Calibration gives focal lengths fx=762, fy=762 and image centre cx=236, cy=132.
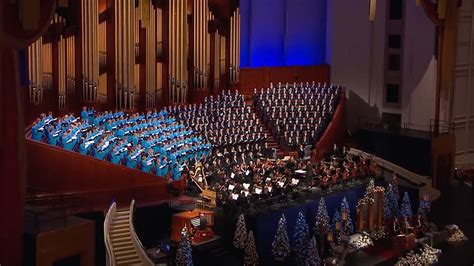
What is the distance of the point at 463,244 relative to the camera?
18578 millimetres

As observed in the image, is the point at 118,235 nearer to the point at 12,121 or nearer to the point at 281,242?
the point at 12,121

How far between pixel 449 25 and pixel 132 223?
1330 centimetres

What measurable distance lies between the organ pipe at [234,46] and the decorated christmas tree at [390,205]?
7.11 meters

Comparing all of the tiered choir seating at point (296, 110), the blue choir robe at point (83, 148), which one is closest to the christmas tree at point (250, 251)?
the blue choir robe at point (83, 148)

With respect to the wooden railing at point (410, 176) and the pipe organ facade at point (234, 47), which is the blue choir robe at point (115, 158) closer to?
the pipe organ facade at point (234, 47)

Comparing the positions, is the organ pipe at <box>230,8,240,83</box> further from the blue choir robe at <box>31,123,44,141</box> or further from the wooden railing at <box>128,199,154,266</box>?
the wooden railing at <box>128,199,154,266</box>

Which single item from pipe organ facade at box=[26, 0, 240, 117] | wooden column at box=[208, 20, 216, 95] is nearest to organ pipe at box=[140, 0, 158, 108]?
pipe organ facade at box=[26, 0, 240, 117]

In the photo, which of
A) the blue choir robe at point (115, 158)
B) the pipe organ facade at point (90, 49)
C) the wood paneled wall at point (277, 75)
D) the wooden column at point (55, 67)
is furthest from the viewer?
the wood paneled wall at point (277, 75)

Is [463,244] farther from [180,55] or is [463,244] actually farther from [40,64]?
[40,64]

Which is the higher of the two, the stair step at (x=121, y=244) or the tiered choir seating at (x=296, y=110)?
the tiered choir seating at (x=296, y=110)

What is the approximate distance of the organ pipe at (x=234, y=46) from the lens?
24.5m

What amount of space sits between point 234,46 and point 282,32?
12.9 ft

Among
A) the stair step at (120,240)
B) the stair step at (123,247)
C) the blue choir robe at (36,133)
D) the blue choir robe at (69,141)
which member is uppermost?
the blue choir robe at (36,133)

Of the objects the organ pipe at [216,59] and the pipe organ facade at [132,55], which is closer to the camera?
the pipe organ facade at [132,55]
